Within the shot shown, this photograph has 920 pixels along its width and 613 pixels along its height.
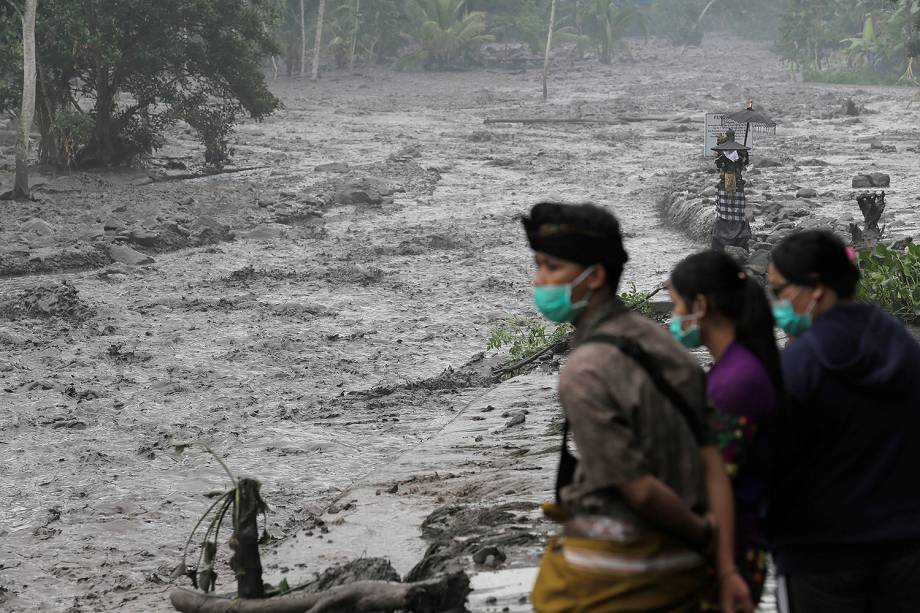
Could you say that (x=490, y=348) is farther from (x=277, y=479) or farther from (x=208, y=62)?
(x=208, y=62)

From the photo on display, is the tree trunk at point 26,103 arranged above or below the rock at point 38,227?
above

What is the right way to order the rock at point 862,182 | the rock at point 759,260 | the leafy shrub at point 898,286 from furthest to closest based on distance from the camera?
the rock at point 862,182, the rock at point 759,260, the leafy shrub at point 898,286

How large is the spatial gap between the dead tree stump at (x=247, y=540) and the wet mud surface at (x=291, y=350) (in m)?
0.84

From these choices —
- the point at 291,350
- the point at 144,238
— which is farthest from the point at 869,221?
the point at 144,238

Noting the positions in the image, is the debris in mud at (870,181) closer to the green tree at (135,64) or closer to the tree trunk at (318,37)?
the green tree at (135,64)

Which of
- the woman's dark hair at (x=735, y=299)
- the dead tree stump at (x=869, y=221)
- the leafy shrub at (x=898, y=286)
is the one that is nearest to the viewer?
the woman's dark hair at (x=735, y=299)

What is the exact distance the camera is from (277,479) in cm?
880

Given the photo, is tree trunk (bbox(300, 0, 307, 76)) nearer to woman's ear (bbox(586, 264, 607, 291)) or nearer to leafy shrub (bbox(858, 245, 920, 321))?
leafy shrub (bbox(858, 245, 920, 321))

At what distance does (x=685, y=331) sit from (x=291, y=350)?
10.6 m

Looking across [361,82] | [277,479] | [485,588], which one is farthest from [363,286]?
[361,82]

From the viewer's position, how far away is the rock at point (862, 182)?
21203 mm

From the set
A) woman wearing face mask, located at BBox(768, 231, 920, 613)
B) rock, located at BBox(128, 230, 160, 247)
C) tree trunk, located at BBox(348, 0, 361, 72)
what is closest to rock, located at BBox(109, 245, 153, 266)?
rock, located at BBox(128, 230, 160, 247)

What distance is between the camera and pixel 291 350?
42.5ft

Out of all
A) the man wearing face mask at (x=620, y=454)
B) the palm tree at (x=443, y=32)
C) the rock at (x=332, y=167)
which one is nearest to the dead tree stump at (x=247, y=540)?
the man wearing face mask at (x=620, y=454)
